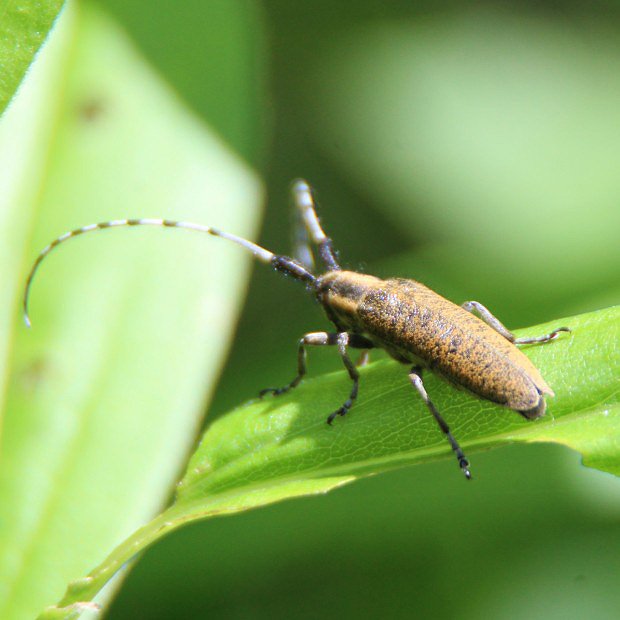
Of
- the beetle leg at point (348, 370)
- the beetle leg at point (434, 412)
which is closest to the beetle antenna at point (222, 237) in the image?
the beetle leg at point (348, 370)

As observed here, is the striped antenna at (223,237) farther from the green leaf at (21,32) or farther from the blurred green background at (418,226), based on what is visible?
the green leaf at (21,32)

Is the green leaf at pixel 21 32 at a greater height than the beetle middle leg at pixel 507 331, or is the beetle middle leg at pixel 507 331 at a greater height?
the green leaf at pixel 21 32

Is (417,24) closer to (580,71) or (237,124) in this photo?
(580,71)

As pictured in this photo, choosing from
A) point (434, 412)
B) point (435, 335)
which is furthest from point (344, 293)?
point (434, 412)

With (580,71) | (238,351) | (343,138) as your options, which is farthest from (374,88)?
(238,351)

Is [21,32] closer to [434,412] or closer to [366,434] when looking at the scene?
→ [366,434]

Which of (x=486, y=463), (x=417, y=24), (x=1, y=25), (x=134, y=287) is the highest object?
(x=1, y=25)
